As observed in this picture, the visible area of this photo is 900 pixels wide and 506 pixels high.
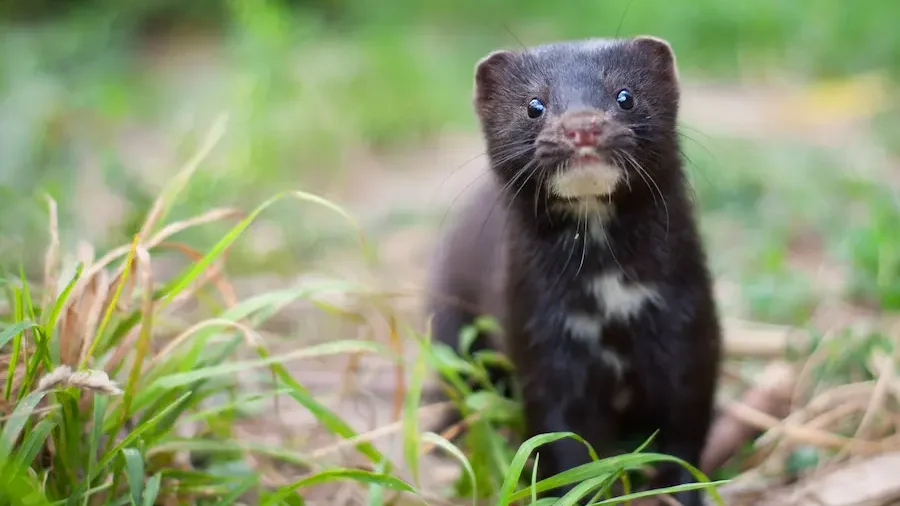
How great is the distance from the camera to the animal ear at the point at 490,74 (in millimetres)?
2475

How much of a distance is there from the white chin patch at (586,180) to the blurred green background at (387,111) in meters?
0.99

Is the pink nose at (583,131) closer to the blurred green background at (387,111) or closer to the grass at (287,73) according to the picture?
the blurred green background at (387,111)

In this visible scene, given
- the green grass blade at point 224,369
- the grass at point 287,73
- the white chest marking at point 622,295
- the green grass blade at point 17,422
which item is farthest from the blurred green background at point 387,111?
the green grass blade at point 17,422

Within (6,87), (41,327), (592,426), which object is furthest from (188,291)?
(6,87)

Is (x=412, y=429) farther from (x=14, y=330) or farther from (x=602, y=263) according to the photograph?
(x=14, y=330)

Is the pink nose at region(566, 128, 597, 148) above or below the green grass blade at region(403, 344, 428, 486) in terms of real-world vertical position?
above

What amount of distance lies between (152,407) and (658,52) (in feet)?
4.92

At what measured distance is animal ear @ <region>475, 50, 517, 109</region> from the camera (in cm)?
247

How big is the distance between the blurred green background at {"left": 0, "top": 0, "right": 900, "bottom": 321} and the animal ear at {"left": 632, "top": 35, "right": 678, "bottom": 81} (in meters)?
0.61

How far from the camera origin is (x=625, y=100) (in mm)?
2270

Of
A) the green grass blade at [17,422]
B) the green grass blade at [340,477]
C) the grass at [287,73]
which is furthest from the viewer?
the grass at [287,73]

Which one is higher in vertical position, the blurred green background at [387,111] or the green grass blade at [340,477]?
the blurred green background at [387,111]

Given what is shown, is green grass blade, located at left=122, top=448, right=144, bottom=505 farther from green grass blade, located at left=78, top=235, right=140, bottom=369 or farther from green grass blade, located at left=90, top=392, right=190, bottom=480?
green grass blade, located at left=78, top=235, right=140, bottom=369

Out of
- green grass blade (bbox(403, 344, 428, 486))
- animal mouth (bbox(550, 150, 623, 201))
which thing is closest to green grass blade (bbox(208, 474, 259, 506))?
green grass blade (bbox(403, 344, 428, 486))
